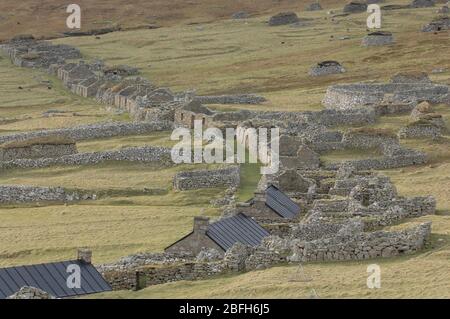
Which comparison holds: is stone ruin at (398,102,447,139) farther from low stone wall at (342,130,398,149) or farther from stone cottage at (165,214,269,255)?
stone cottage at (165,214,269,255)

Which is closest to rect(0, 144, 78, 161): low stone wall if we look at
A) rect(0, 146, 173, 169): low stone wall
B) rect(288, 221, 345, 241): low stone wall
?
rect(0, 146, 173, 169): low stone wall

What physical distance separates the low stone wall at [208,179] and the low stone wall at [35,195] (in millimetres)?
3707

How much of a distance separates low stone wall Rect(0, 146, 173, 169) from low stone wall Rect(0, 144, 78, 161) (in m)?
1.51

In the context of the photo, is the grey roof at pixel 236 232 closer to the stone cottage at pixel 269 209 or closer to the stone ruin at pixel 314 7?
the stone cottage at pixel 269 209

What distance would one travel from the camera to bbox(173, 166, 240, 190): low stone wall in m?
52.2

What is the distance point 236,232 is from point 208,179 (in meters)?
16.5

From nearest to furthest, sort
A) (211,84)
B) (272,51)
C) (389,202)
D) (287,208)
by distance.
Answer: (389,202), (287,208), (211,84), (272,51)

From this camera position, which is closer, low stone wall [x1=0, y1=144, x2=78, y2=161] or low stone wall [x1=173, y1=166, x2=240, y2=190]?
low stone wall [x1=173, y1=166, x2=240, y2=190]

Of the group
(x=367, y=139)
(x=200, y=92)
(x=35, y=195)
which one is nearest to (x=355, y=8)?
(x=200, y=92)

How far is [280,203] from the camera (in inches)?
1666

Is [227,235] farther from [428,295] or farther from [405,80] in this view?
[405,80]

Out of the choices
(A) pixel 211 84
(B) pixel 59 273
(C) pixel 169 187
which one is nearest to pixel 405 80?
(A) pixel 211 84

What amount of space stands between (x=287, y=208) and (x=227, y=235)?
6818 millimetres

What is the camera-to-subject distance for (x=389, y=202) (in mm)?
39188
